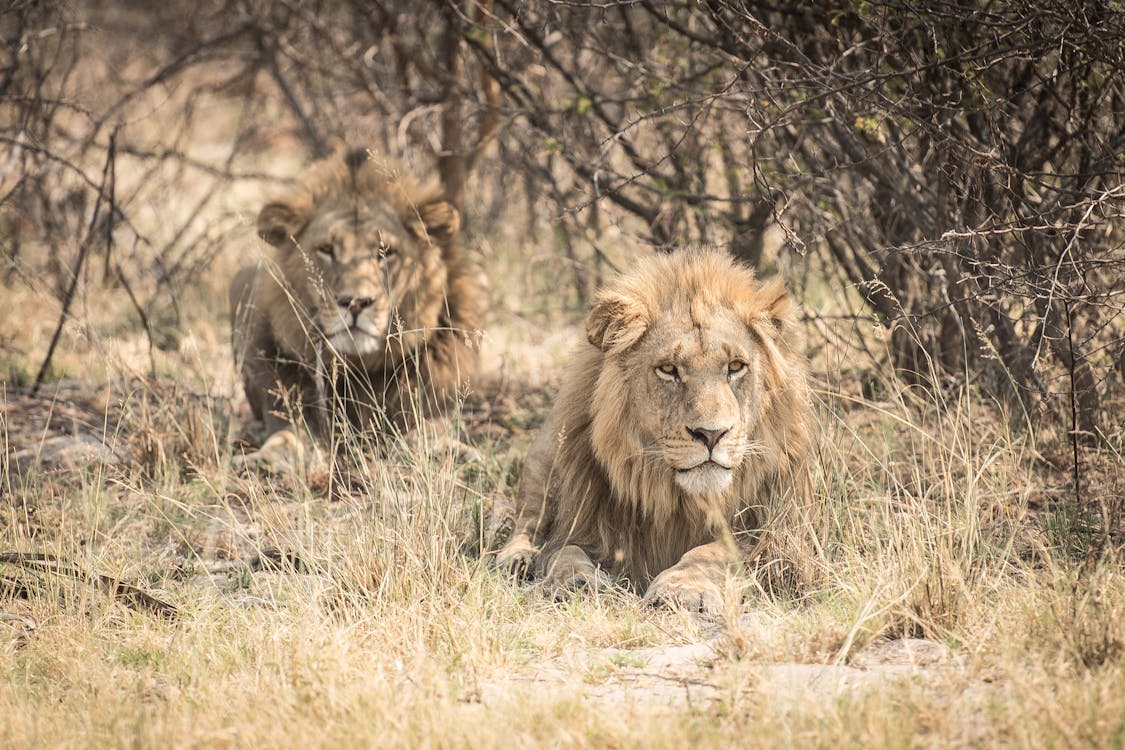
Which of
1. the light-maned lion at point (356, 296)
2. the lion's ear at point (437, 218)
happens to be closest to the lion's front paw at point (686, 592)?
the light-maned lion at point (356, 296)

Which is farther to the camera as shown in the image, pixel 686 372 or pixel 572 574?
pixel 572 574

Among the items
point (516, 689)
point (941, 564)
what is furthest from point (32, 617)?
point (941, 564)

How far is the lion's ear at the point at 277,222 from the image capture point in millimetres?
6168

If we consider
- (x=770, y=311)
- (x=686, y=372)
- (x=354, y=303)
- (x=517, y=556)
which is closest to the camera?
(x=686, y=372)

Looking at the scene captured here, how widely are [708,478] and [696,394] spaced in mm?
282

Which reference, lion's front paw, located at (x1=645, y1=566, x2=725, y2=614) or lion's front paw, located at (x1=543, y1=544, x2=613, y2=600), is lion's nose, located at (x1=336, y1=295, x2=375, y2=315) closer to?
lion's front paw, located at (x1=543, y1=544, x2=613, y2=600)

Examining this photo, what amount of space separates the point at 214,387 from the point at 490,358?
1.75 metres

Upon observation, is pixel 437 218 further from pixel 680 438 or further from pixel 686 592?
pixel 686 592

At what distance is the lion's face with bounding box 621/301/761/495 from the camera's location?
402 centimetres

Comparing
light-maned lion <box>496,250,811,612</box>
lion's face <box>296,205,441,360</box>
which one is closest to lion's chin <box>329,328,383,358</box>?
lion's face <box>296,205,441,360</box>

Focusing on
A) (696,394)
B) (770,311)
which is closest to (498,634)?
(696,394)

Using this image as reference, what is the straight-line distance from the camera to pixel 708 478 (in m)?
4.03

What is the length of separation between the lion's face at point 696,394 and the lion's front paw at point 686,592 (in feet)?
0.95

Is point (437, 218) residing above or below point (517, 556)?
above
